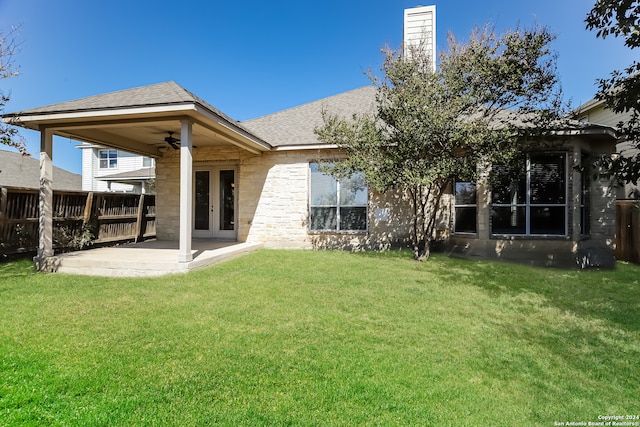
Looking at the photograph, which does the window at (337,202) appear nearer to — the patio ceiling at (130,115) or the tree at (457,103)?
the tree at (457,103)

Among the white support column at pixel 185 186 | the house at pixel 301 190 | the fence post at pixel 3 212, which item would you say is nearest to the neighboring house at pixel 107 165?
the house at pixel 301 190

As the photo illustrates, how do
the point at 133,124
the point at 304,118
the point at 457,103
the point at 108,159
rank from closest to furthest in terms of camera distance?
1. the point at 133,124
2. the point at 457,103
3. the point at 304,118
4. the point at 108,159

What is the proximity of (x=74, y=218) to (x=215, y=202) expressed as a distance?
387 centimetres

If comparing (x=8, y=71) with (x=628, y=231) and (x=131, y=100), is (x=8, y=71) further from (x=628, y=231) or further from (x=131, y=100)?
(x=628, y=231)

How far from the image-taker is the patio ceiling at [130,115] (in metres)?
6.22

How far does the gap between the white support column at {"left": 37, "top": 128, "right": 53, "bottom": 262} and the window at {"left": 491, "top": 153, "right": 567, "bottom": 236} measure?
35.6 feet

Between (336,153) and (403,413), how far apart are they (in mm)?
8337

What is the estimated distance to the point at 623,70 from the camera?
20.6 feet

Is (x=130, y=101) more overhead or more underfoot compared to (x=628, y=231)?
more overhead

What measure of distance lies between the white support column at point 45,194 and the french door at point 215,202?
4214mm

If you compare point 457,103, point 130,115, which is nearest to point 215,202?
point 130,115

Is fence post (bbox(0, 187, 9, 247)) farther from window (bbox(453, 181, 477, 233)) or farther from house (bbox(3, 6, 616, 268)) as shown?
window (bbox(453, 181, 477, 233))

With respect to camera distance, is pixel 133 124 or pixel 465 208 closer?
pixel 133 124

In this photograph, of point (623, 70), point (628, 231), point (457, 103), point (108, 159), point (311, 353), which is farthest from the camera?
point (108, 159)
